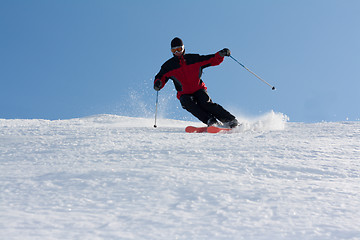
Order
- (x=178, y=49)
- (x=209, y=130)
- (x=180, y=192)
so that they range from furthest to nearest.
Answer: (x=178, y=49), (x=209, y=130), (x=180, y=192)

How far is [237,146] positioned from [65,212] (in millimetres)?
2037

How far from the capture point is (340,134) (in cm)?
457

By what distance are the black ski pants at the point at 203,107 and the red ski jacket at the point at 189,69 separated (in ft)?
0.36

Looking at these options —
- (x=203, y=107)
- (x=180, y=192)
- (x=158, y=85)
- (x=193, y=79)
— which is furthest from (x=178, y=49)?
(x=180, y=192)

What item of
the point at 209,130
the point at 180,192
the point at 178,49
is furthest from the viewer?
the point at 178,49

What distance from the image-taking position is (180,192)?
6.54 feet

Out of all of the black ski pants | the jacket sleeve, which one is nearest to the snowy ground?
the black ski pants

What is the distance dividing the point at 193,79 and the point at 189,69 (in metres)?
0.17

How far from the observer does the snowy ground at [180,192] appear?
1578mm

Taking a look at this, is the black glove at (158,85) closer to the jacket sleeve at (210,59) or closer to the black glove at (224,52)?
the jacket sleeve at (210,59)

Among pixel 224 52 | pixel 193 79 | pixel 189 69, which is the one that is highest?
pixel 224 52

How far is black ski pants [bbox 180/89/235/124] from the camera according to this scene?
5.61 metres

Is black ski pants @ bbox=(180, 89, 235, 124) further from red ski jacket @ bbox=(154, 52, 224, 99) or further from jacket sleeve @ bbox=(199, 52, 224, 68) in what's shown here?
jacket sleeve @ bbox=(199, 52, 224, 68)

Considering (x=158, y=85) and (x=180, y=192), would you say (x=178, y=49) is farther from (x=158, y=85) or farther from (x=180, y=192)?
(x=180, y=192)
